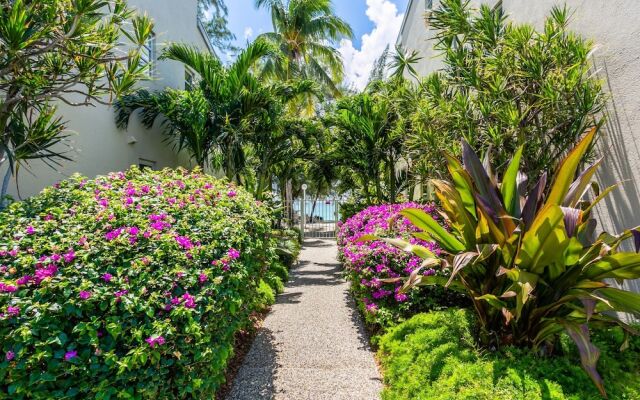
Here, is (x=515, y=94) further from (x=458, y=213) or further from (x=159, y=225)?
(x=159, y=225)

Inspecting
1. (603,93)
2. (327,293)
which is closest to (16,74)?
(327,293)

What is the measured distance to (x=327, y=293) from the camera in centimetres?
743

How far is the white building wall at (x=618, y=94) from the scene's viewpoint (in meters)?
3.92

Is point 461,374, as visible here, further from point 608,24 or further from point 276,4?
point 276,4

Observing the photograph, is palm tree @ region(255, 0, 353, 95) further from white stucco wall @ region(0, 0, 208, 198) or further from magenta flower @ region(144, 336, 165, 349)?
magenta flower @ region(144, 336, 165, 349)

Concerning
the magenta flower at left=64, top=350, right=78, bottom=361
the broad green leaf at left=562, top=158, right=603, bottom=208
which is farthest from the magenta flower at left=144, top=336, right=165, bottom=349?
the broad green leaf at left=562, top=158, right=603, bottom=208

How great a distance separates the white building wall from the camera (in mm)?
3924

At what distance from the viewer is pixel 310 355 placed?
4.46 m

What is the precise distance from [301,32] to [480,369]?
15.0m

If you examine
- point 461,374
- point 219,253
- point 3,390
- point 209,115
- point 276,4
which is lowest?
point 461,374

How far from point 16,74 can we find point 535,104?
6377 millimetres

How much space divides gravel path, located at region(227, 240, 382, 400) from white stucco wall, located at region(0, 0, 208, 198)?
419 cm

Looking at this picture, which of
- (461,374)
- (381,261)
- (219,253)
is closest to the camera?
(461,374)

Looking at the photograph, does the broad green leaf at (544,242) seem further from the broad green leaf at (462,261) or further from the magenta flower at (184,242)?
the magenta flower at (184,242)
